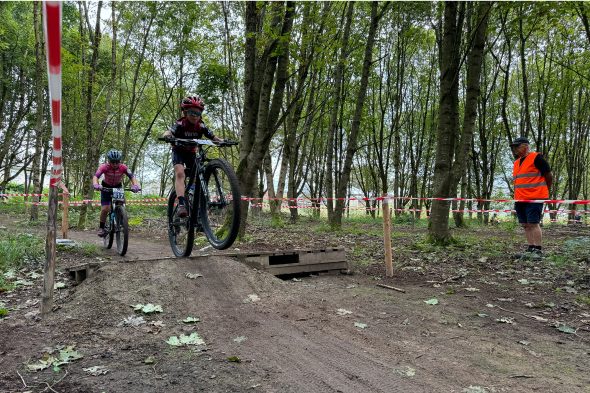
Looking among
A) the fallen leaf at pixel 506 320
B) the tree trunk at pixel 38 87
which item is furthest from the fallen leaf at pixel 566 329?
the tree trunk at pixel 38 87

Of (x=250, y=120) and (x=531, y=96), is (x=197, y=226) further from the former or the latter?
(x=531, y=96)

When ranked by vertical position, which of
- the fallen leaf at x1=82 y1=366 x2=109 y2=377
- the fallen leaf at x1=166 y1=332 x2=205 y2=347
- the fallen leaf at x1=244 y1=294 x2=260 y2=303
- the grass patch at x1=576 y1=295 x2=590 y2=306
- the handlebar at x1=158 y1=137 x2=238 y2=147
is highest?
the handlebar at x1=158 y1=137 x2=238 y2=147

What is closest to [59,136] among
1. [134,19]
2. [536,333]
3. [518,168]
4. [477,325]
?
[477,325]

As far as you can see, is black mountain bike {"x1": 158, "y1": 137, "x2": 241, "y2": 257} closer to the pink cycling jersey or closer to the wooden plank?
the wooden plank

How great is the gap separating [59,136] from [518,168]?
7.44 m

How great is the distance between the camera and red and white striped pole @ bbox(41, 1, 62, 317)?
2.58 m

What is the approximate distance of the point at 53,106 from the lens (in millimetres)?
3133

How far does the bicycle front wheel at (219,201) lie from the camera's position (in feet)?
15.4

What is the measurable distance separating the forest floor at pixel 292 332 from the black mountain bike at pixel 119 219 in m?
1.41

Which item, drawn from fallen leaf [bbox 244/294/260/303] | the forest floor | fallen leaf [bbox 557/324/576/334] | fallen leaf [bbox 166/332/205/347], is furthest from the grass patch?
fallen leaf [bbox 166/332/205/347]

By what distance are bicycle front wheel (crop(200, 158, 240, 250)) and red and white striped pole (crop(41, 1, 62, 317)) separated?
1.78 metres

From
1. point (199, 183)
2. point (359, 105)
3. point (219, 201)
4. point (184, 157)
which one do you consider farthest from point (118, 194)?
point (359, 105)

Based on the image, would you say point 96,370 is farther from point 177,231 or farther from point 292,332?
point 177,231

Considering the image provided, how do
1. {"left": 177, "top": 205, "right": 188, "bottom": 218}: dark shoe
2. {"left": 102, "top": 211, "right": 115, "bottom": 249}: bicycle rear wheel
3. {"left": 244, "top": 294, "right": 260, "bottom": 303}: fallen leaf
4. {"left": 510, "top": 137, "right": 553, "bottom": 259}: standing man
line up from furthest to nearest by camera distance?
{"left": 102, "top": 211, "right": 115, "bottom": 249}: bicycle rear wheel → {"left": 510, "top": 137, "right": 553, "bottom": 259}: standing man → {"left": 177, "top": 205, "right": 188, "bottom": 218}: dark shoe → {"left": 244, "top": 294, "right": 260, "bottom": 303}: fallen leaf
